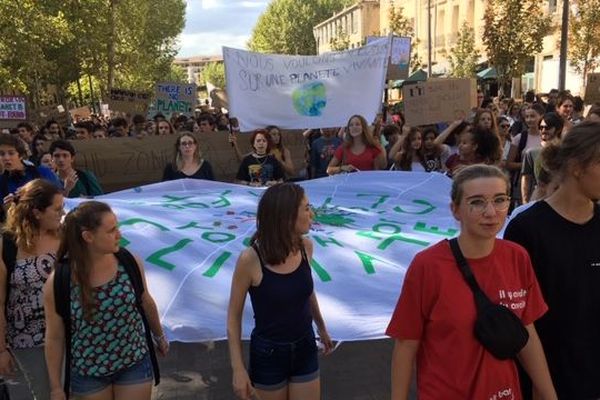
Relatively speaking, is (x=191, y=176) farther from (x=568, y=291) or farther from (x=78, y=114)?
(x=78, y=114)

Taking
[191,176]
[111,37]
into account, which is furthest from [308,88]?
[111,37]

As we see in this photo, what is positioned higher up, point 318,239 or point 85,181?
Result: point 85,181

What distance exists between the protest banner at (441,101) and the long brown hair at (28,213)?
5.16 metres

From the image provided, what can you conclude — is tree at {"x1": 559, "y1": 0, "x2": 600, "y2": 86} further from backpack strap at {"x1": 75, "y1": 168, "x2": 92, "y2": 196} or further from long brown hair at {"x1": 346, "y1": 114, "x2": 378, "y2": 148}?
backpack strap at {"x1": 75, "y1": 168, "x2": 92, "y2": 196}

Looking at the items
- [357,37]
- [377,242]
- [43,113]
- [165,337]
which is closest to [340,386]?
[377,242]

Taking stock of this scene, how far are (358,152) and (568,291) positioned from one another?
4.38 meters

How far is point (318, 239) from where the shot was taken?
3.91 m

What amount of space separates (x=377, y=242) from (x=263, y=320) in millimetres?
1301

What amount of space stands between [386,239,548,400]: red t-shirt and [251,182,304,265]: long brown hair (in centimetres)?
75

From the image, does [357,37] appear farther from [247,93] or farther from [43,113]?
[247,93]

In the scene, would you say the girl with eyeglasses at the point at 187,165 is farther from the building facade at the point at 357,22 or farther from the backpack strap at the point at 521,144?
the building facade at the point at 357,22

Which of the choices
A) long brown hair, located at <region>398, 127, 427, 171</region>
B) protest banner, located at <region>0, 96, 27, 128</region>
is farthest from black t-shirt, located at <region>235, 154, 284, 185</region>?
protest banner, located at <region>0, 96, 27, 128</region>

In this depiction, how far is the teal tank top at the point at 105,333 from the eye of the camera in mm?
2674

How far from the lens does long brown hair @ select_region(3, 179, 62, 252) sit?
119 inches
